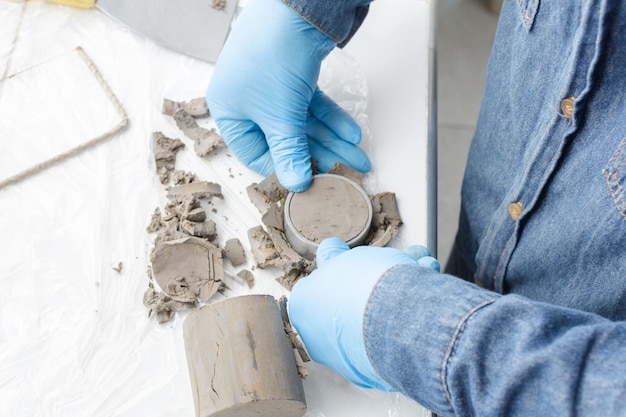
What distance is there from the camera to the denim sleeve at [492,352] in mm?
Answer: 772

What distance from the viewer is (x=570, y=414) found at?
76 centimetres

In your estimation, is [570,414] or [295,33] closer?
[570,414]

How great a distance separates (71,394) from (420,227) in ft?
3.02

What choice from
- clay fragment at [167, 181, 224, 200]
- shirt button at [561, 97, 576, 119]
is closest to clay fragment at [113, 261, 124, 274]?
clay fragment at [167, 181, 224, 200]

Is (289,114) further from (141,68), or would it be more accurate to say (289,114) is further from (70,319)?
(70,319)

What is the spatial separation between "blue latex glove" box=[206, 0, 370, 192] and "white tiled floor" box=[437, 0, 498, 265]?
1.57 metres

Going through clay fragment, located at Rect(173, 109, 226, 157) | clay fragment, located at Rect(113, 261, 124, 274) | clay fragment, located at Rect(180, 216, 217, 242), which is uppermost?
clay fragment, located at Rect(173, 109, 226, 157)

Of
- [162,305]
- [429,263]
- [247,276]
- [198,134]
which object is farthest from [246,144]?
[429,263]

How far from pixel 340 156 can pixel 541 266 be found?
0.58m

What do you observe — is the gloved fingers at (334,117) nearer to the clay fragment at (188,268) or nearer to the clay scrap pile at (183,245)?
the clay scrap pile at (183,245)

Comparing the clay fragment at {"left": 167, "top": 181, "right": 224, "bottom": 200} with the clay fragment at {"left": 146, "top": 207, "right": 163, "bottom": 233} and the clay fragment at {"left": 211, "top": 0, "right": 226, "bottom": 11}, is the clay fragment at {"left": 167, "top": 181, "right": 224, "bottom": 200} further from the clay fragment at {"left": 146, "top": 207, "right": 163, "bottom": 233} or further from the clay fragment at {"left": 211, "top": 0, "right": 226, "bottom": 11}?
the clay fragment at {"left": 211, "top": 0, "right": 226, "bottom": 11}

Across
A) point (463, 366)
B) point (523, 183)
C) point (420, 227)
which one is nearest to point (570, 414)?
point (463, 366)

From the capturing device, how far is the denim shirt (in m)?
0.80

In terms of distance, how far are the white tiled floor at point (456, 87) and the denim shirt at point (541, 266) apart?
5.52 ft
